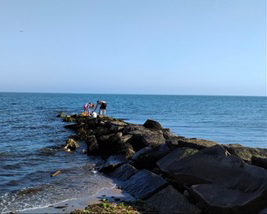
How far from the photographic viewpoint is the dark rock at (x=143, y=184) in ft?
27.7

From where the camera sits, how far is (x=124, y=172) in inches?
422

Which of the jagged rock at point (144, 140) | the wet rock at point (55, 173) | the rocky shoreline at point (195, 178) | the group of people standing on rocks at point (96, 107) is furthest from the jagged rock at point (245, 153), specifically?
the group of people standing on rocks at point (96, 107)

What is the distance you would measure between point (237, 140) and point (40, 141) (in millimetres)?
13903

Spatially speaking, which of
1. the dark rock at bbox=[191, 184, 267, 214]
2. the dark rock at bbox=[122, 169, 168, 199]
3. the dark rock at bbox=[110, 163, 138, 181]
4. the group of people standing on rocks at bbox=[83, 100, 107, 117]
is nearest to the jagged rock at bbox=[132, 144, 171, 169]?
the dark rock at bbox=[110, 163, 138, 181]

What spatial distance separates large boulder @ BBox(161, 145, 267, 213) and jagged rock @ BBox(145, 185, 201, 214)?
324mm

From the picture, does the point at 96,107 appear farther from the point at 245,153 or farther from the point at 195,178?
the point at 195,178

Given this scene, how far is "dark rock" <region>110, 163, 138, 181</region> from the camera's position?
10.4 meters

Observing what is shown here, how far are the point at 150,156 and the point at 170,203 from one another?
3.63m

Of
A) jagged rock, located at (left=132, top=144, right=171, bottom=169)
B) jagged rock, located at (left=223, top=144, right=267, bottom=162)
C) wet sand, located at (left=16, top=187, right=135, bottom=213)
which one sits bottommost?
wet sand, located at (left=16, top=187, right=135, bottom=213)

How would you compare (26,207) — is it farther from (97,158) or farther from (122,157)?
(97,158)

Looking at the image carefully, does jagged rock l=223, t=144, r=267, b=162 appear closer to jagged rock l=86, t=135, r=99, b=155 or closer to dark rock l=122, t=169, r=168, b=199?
dark rock l=122, t=169, r=168, b=199

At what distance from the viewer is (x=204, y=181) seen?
7.57 metres

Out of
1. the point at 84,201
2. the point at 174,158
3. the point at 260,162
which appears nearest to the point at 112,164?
the point at 174,158

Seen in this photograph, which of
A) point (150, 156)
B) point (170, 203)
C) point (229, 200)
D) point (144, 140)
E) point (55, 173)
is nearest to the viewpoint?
point (229, 200)
